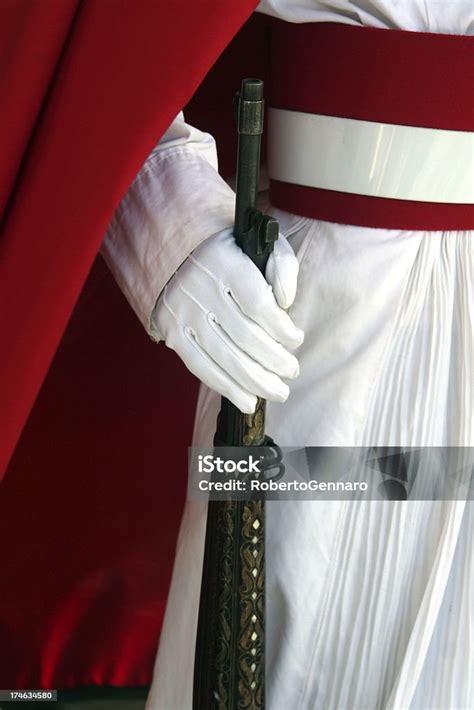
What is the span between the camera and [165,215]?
0.69m

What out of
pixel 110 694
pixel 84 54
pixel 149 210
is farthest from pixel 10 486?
pixel 84 54

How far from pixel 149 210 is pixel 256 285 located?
0.41 feet

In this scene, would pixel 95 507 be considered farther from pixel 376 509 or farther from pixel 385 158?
pixel 385 158

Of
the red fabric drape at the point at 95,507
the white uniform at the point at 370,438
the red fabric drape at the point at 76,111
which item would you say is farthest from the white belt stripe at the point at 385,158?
the red fabric drape at the point at 95,507

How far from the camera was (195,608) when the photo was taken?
0.80 meters

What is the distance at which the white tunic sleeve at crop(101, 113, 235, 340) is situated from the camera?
0.67 m

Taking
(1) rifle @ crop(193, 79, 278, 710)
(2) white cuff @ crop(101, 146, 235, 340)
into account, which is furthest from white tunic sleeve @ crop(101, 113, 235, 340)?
(1) rifle @ crop(193, 79, 278, 710)

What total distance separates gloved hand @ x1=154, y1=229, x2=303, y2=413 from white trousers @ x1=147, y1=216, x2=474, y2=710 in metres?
0.08

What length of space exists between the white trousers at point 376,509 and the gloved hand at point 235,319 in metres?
0.08

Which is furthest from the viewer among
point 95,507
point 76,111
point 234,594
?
point 95,507

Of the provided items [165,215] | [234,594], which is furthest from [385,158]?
[234,594]

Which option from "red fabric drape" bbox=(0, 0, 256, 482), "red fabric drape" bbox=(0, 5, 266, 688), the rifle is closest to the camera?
"red fabric drape" bbox=(0, 0, 256, 482)

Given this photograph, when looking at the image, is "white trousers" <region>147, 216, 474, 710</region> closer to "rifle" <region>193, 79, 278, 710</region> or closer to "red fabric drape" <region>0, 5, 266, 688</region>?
"rifle" <region>193, 79, 278, 710</region>

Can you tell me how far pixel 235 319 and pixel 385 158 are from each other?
173 millimetres
